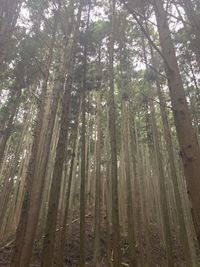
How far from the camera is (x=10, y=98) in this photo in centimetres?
1115

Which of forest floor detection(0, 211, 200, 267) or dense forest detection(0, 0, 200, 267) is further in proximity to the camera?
forest floor detection(0, 211, 200, 267)

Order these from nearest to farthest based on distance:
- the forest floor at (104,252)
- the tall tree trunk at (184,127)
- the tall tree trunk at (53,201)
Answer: the tall tree trunk at (184,127), the tall tree trunk at (53,201), the forest floor at (104,252)

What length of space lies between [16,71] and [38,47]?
119 cm

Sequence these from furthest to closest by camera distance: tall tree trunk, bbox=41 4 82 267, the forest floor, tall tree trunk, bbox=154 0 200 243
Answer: the forest floor, tall tree trunk, bbox=41 4 82 267, tall tree trunk, bbox=154 0 200 243

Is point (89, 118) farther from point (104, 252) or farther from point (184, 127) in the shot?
point (184, 127)

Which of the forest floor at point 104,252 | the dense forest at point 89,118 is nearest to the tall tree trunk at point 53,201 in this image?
the dense forest at point 89,118

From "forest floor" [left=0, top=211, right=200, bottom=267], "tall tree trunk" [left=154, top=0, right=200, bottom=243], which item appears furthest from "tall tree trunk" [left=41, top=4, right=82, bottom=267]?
"forest floor" [left=0, top=211, right=200, bottom=267]

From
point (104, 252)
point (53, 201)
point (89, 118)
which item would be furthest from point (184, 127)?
point (89, 118)

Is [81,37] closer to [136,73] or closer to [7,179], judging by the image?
[136,73]

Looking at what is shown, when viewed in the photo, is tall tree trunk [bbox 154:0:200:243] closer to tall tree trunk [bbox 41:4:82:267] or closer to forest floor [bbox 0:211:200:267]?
tall tree trunk [bbox 41:4:82:267]

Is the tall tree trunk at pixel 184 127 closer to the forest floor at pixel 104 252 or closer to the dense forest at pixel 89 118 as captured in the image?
the dense forest at pixel 89 118

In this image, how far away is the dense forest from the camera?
4.82m

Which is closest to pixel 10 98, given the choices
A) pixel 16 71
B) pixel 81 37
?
pixel 16 71

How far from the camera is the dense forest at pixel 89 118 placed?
15.8ft
